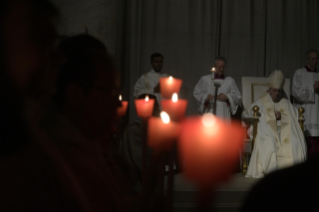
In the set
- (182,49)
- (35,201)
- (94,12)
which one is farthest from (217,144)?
(182,49)

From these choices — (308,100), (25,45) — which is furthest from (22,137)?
(308,100)

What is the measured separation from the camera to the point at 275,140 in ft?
20.3

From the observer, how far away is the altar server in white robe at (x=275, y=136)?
235 inches

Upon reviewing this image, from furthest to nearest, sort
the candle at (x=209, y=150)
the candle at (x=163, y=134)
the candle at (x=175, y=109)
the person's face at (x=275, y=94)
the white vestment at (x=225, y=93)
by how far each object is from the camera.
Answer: the white vestment at (x=225, y=93) < the person's face at (x=275, y=94) < the candle at (x=175, y=109) < the candle at (x=163, y=134) < the candle at (x=209, y=150)

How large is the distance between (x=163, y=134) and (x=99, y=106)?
1.10ft

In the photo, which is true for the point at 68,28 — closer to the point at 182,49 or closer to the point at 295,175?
the point at 182,49

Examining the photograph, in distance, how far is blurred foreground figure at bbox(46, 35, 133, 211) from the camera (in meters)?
0.99

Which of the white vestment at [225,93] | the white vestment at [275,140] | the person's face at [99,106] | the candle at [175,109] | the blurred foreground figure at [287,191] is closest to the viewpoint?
the blurred foreground figure at [287,191]

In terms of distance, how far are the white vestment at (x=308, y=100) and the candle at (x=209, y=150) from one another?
6.80 m

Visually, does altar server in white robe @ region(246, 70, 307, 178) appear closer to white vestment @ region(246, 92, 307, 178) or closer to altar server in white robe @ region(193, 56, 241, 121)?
white vestment @ region(246, 92, 307, 178)

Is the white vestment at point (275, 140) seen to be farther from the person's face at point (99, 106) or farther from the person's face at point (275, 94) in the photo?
the person's face at point (99, 106)

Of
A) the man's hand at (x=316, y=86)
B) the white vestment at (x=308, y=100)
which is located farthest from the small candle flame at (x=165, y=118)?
the white vestment at (x=308, y=100)

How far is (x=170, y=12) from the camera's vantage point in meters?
8.27

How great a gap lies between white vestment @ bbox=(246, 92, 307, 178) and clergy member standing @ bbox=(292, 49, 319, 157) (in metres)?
0.54
